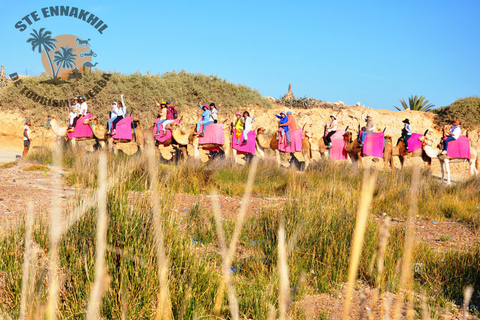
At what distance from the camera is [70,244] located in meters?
3.74

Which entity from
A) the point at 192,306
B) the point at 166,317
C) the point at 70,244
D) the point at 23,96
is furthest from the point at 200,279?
the point at 23,96

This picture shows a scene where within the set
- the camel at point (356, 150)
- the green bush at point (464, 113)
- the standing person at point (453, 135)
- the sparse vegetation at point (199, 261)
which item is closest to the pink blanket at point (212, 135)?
the camel at point (356, 150)

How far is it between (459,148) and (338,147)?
4616 millimetres

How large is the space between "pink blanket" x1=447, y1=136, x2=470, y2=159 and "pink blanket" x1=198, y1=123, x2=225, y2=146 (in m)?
9.11

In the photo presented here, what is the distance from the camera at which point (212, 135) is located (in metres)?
16.8

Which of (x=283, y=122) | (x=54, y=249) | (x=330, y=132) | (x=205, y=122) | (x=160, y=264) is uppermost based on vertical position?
(x=283, y=122)

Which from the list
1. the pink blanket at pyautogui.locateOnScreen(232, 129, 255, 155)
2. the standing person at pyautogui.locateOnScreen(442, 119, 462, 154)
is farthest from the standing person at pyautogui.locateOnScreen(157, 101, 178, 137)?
the standing person at pyautogui.locateOnScreen(442, 119, 462, 154)

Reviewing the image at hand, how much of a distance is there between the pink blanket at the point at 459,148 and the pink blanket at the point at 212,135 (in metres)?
9.11

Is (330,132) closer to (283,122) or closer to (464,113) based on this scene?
(283,122)

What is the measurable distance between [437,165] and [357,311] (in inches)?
914

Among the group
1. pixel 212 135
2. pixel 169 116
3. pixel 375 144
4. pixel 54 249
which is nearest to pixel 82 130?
pixel 169 116

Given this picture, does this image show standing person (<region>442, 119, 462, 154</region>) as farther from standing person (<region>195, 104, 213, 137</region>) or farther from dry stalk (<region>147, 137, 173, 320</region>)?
dry stalk (<region>147, 137, 173, 320</region>)

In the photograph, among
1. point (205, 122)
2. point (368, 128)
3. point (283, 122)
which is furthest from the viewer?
point (283, 122)

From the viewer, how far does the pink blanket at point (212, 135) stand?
55.0 feet
